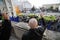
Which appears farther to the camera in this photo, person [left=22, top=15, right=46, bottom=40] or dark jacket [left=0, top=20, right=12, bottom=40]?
dark jacket [left=0, top=20, right=12, bottom=40]

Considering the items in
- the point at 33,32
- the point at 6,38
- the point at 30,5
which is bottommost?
the point at 30,5

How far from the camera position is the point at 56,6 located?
779cm

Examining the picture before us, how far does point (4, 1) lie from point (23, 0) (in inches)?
65.3

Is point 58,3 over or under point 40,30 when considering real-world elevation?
under

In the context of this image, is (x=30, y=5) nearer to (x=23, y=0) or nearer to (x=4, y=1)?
(x=23, y=0)

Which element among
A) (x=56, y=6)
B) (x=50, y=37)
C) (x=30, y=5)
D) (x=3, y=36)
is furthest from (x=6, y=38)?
(x=30, y=5)

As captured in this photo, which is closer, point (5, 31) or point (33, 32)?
point (33, 32)

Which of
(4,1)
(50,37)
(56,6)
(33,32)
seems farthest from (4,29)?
(56,6)

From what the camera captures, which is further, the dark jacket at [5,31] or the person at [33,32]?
the dark jacket at [5,31]

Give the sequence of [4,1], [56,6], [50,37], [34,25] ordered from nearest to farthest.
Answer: [34,25] < [50,37] < [4,1] < [56,6]

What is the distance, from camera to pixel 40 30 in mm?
1758

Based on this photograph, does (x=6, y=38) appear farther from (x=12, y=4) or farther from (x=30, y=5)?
(x=30, y=5)

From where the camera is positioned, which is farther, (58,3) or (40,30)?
(58,3)

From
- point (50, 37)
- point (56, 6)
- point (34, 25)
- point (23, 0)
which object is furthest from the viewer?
point (23, 0)
